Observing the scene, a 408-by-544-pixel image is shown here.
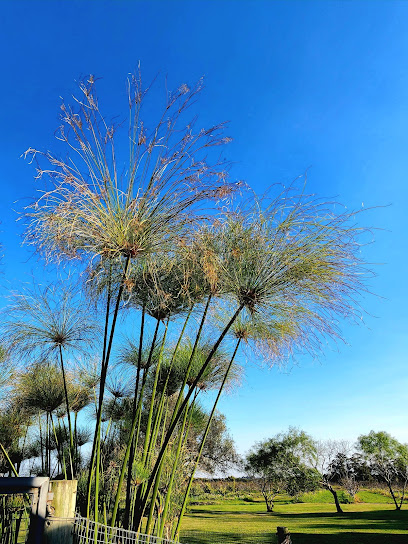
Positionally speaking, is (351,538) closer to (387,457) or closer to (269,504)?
(387,457)

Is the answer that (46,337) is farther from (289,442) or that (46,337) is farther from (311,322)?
(289,442)

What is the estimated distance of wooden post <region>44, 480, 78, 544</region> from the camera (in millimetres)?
2176

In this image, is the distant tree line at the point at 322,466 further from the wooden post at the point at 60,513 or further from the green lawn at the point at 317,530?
the wooden post at the point at 60,513

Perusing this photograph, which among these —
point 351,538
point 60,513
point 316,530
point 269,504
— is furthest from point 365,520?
point 60,513

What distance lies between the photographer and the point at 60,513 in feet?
7.37

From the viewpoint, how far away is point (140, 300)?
14.6ft

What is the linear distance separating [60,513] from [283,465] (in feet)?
107

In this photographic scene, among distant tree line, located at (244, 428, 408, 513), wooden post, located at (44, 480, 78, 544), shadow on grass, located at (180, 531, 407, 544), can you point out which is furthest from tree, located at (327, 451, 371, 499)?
wooden post, located at (44, 480, 78, 544)

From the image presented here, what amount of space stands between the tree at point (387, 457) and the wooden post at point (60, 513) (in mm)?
30949

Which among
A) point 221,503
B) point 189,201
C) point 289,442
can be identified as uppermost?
point 189,201

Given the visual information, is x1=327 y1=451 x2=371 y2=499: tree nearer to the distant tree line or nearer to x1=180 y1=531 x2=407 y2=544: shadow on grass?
the distant tree line

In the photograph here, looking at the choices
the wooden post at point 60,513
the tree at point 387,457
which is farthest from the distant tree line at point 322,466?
the wooden post at point 60,513

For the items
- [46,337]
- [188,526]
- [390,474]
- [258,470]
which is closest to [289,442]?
[258,470]

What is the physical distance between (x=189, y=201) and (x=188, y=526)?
65.6 feet
